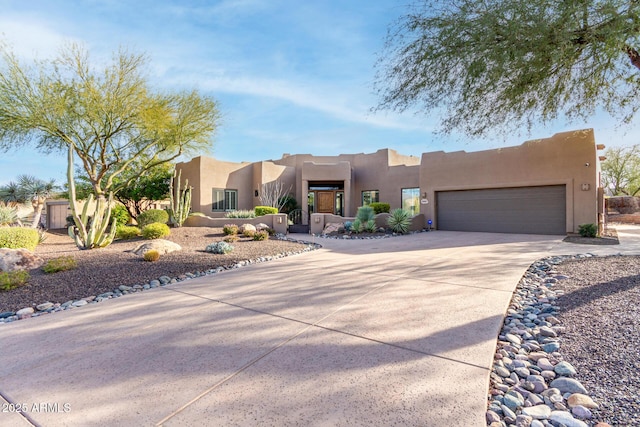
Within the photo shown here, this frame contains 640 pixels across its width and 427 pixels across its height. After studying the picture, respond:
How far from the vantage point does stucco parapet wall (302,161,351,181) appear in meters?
18.7

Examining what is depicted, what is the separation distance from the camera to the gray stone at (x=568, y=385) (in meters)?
2.21

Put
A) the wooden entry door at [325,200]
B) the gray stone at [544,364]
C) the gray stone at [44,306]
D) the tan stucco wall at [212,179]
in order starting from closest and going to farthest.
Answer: the gray stone at [544,364], the gray stone at [44,306], the tan stucco wall at [212,179], the wooden entry door at [325,200]

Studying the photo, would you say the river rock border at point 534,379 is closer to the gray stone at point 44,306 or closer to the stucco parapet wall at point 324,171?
the gray stone at point 44,306

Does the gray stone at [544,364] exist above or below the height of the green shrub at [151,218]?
below

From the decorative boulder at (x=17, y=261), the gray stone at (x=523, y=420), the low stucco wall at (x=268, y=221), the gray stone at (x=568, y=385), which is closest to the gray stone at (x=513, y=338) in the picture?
the gray stone at (x=568, y=385)

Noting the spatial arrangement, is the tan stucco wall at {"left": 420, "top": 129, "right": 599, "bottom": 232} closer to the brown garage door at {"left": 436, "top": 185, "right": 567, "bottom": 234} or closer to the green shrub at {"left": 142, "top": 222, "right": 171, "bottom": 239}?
the brown garage door at {"left": 436, "top": 185, "right": 567, "bottom": 234}

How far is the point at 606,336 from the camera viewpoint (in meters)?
2.90

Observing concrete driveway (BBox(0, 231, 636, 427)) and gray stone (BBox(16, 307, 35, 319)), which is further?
gray stone (BBox(16, 307, 35, 319))

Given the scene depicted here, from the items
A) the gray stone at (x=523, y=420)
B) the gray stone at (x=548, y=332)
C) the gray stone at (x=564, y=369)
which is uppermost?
the gray stone at (x=548, y=332)

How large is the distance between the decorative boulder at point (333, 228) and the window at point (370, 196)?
6762mm

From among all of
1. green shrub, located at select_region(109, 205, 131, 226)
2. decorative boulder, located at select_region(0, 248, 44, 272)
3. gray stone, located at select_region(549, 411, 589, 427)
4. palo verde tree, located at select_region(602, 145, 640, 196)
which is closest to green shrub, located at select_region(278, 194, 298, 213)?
green shrub, located at select_region(109, 205, 131, 226)

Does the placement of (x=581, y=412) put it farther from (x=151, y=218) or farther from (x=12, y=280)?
(x=151, y=218)

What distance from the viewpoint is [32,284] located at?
5164 millimetres

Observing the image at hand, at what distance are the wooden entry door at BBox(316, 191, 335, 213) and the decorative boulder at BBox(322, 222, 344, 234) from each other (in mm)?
5371
